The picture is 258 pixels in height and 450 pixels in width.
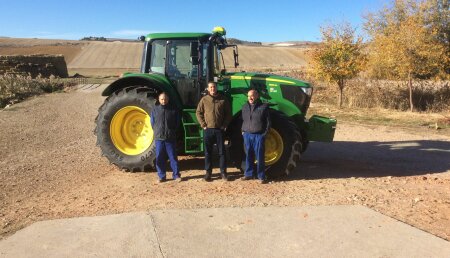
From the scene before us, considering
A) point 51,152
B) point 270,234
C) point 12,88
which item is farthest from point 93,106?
point 270,234

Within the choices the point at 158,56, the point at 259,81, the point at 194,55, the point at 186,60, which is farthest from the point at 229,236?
the point at 158,56

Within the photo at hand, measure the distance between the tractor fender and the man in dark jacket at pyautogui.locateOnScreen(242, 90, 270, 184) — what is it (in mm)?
1332

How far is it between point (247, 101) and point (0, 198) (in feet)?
13.0

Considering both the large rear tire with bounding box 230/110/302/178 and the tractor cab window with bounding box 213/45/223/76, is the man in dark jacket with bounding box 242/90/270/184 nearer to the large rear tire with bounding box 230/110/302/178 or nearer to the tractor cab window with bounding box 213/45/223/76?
the large rear tire with bounding box 230/110/302/178

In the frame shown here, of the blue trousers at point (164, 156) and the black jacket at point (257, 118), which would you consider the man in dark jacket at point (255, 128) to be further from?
the blue trousers at point (164, 156)

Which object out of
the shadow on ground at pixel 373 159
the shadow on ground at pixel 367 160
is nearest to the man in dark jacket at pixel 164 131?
the shadow on ground at pixel 367 160

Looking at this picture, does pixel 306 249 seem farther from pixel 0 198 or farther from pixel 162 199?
pixel 0 198

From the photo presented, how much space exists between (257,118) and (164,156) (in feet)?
5.37

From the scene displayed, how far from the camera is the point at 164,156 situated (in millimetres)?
6957

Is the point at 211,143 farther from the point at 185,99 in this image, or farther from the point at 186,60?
the point at 186,60

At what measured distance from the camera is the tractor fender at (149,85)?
7301mm

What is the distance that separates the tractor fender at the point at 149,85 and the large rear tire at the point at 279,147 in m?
1.20

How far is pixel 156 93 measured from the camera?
7449 mm

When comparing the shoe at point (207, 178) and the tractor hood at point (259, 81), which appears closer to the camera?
the shoe at point (207, 178)
